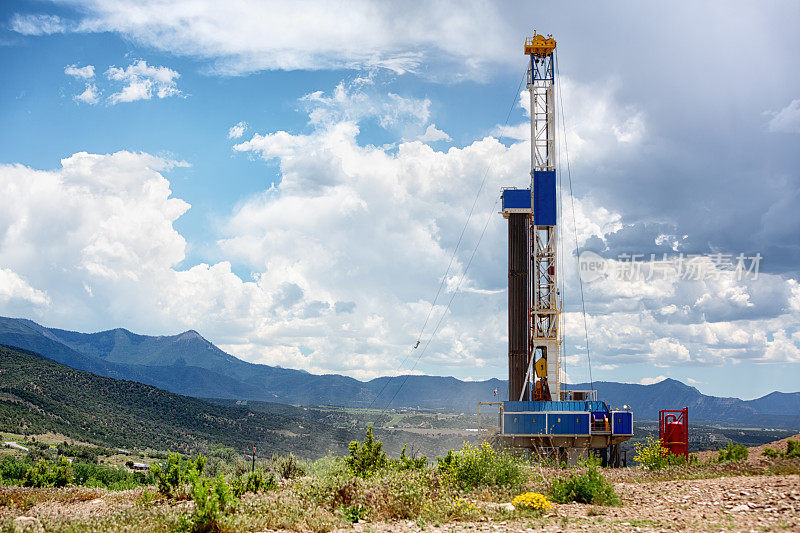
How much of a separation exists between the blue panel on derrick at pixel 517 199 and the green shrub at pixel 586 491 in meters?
27.3

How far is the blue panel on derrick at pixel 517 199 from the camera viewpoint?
135 ft

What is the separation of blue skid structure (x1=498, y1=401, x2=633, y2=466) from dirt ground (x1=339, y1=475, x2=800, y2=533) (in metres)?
18.9

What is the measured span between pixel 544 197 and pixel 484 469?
25054mm

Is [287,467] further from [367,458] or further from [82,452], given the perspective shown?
[82,452]

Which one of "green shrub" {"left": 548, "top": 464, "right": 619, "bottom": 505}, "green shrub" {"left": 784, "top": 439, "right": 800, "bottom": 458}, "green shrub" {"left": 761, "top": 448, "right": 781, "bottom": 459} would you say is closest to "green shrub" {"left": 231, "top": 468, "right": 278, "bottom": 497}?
"green shrub" {"left": 548, "top": 464, "right": 619, "bottom": 505}

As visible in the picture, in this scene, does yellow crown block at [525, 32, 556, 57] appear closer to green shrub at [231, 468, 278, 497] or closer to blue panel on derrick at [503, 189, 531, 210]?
blue panel on derrick at [503, 189, 531, 210]

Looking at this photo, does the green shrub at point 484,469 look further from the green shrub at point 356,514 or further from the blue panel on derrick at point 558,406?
the blue panel on derrick at point 558,406

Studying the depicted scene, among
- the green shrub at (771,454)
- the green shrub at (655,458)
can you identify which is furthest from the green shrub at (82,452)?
the green shrub at (771,454)

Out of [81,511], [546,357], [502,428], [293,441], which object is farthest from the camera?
[293,441]

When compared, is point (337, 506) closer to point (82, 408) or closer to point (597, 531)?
point (597, 531)

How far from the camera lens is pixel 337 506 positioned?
13977 millimetres

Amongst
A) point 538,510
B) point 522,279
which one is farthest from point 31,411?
point 538,510

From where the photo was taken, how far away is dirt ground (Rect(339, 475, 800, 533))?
11.5 m

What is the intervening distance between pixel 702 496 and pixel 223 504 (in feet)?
33.5
